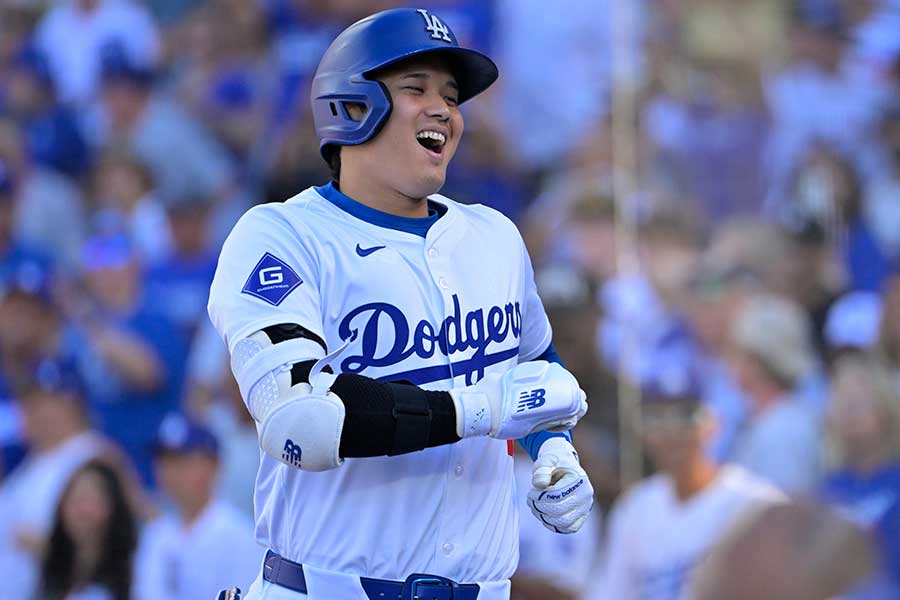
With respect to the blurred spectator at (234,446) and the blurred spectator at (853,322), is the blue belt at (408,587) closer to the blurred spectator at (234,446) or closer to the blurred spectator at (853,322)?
the blurred spectator at (853,322)

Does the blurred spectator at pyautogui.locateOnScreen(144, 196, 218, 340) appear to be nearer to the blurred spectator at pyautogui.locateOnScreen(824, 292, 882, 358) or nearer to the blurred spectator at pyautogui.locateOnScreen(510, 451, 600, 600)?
the blurred spectator at pyautogui.locateOnScreen(510, 451, 600, 600)

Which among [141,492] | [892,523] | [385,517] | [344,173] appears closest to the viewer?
[892,523]

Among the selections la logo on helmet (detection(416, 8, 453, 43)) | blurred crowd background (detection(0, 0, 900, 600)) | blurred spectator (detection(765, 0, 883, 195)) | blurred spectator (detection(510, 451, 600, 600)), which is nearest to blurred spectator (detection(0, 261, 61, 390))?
blurred crowd background (detection(0, 0, 900, 600))

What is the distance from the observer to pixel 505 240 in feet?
11.8

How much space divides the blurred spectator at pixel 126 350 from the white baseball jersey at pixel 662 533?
248 centimetres

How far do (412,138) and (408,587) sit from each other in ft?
3.44

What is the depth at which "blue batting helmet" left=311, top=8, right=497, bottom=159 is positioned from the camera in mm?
3311

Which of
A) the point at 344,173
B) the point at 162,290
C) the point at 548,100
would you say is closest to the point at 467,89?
the point at 344,173

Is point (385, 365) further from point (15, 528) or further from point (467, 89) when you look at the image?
point (15, 528)

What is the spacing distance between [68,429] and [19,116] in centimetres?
211

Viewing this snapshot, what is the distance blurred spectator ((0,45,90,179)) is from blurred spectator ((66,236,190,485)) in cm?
68

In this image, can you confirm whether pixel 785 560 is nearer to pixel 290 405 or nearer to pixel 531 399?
pixel 531 399

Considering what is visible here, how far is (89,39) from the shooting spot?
8.51m

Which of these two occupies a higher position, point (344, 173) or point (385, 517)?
point (344, 173)
